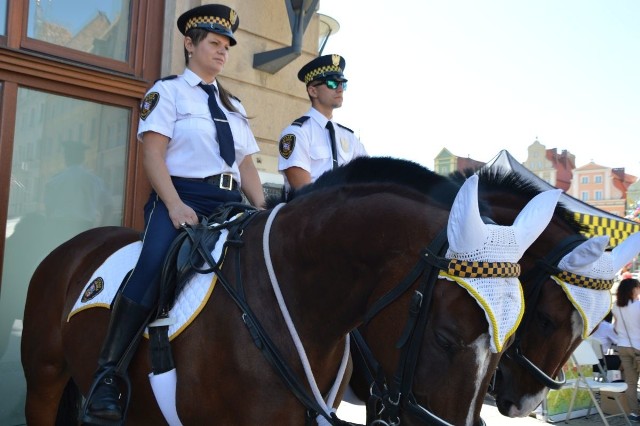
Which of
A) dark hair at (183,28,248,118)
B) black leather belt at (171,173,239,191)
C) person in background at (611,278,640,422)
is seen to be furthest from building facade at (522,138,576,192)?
black leather belt at (171,173,239,191)

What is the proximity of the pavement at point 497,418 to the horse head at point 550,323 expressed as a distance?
8.95 ft

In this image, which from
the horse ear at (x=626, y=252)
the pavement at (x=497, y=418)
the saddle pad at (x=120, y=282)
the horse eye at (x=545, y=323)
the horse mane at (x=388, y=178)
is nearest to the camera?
the horse mane at (x=388, y=178)

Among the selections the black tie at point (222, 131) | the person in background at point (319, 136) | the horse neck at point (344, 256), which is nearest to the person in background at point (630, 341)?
the person in background at point (319, 136)

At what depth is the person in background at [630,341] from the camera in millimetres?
7824

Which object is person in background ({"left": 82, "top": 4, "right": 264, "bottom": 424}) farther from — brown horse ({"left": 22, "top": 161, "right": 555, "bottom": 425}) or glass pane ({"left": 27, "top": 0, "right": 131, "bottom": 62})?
glass pane ({"left": 27, "top": 0, "right": 131, "bottom": 62})

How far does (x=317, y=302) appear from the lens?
2.27m

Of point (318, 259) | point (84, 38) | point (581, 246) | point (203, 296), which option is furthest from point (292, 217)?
point (84, 38)

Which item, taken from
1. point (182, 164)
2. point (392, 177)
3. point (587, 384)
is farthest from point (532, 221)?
point (587, 384)

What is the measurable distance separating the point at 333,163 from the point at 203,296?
183 centimetres

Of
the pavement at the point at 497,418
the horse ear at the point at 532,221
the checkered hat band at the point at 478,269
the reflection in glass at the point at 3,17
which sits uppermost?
the reflection in glass at the point at 3,17

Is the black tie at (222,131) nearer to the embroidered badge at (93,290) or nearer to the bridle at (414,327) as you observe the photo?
the embroidered badge at (93,290)

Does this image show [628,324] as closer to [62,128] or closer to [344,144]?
[344,144]

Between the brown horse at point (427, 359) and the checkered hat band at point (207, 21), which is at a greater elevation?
the checkered hat band at point (207, 21)

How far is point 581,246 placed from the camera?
310 centimetres
